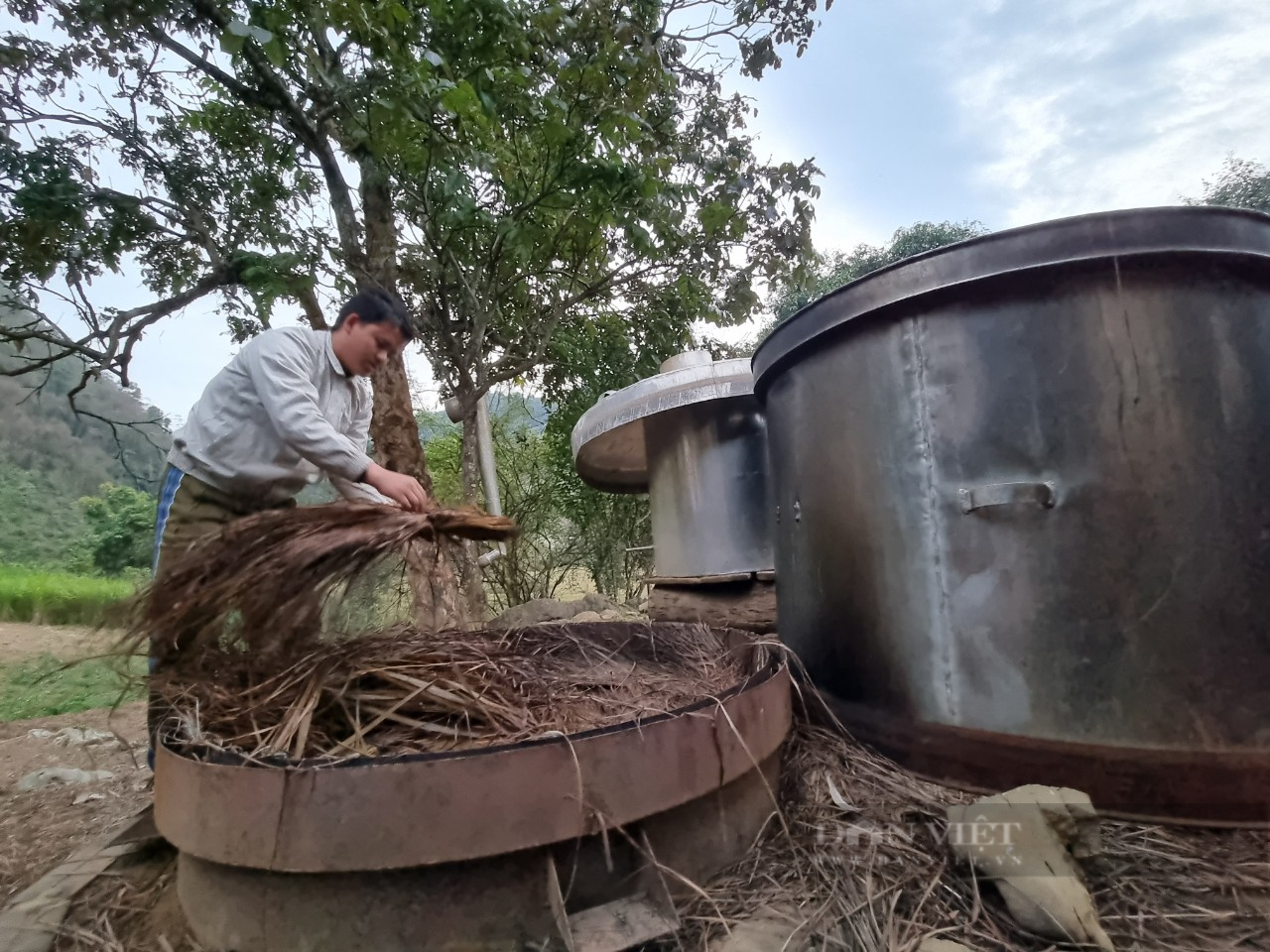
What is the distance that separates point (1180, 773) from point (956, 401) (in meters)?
0.94

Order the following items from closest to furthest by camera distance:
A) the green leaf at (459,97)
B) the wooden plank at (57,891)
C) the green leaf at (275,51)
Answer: the wooden plank at (57,891)
the green leaf at (275,51)
the green leaf at (459,97)

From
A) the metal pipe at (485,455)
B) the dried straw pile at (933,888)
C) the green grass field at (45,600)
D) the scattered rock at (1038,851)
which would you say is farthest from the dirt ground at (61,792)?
the green grass field at (45,600)

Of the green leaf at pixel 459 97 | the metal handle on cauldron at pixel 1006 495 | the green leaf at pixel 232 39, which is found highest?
the green leaf at pixel 459 97

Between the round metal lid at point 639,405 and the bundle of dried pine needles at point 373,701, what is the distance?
1.57 metres

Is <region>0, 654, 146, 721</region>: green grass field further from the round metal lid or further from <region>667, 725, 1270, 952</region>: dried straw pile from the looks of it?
<region>667, 725, 1270, 952</region>: dried straw pile

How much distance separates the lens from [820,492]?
1.96 m

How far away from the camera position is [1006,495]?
1536 millimetres

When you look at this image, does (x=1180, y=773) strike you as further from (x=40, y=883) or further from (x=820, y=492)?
(x=40, y=883)

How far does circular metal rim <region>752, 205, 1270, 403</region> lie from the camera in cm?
146

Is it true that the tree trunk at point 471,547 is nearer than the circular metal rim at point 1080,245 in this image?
No

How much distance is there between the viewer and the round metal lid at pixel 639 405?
308 cm

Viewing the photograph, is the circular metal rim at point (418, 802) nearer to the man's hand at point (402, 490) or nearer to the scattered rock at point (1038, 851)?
the scattered rock at point (1038, 851)

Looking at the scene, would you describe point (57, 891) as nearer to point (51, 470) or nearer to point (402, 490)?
point (402, 490)

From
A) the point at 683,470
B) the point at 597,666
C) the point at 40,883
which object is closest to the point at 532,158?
the point at 683,470
